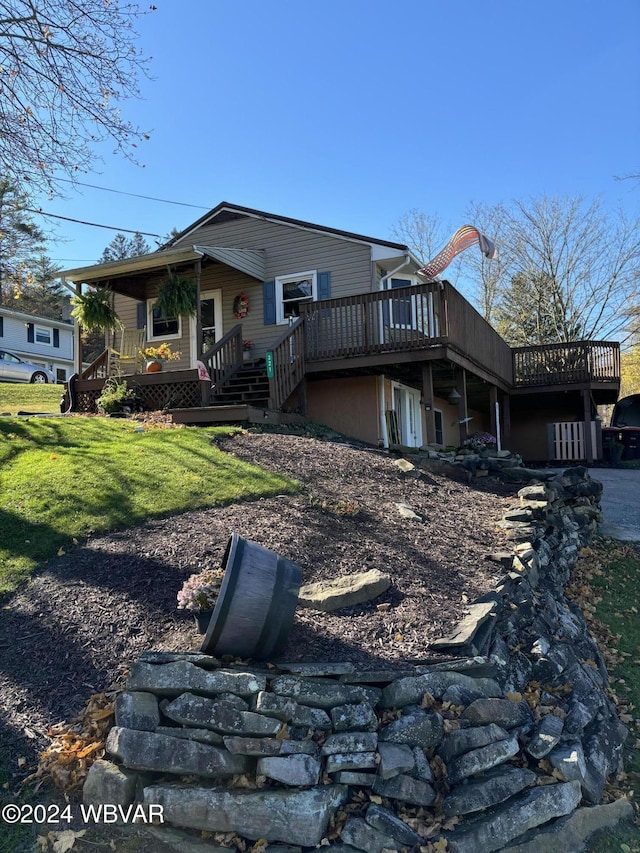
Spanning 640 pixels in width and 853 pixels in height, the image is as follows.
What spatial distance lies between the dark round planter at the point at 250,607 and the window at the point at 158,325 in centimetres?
1183

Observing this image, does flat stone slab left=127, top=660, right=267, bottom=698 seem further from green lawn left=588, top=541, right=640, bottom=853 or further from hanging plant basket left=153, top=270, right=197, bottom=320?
hanging plant basket left=153, top=270, right=197, bottom=320

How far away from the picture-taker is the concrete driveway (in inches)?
361

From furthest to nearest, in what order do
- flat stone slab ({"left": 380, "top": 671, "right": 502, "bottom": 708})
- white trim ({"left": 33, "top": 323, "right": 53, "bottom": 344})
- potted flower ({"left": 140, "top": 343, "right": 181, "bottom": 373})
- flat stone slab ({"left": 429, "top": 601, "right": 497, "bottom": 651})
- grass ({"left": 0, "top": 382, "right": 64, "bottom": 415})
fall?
white trim ({"left": 33, "top": 323, "right": 53, "bottom": 344}), grass ({"left": 0, "top": 382, "right": 64, "bottom": 415}), potted flower ({"left": 140, "top": 343, "right": 181, "bottom": 373}), flat stone slab ({"left": 429, "top": 601, "right": 497, "bottom": 651}), flat stone slab ({"left": 380, "top": 671, "right": 502, "bottom": 708})

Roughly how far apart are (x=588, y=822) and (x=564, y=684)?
96cm

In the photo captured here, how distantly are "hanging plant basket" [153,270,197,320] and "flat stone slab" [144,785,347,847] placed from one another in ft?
35.0

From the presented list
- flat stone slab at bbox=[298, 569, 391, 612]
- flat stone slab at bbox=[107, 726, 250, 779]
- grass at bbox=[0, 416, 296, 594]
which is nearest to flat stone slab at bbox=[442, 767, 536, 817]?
flat stone slab at bbox=[107, 726, 250, 779]

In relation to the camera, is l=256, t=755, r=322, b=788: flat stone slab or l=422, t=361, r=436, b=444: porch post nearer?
l=256, t=755, r=322, b=788: flat stone slab

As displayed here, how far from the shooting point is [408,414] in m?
13.6

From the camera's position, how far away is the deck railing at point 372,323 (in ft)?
35.5

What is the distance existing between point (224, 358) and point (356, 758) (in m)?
10.1

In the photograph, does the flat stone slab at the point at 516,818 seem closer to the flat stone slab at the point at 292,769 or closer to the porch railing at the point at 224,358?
the flat stone slab at the point at 292,769

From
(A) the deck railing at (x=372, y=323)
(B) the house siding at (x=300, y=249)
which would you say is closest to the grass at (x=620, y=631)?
(A) the deck railing at (x=372, y=323)

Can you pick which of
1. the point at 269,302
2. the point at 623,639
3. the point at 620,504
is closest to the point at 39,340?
the point at 269,302

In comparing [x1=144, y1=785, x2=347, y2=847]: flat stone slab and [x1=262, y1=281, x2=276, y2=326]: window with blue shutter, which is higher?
[x1=262, y1=281, x2=276, y2=326]: window with blue shutter
